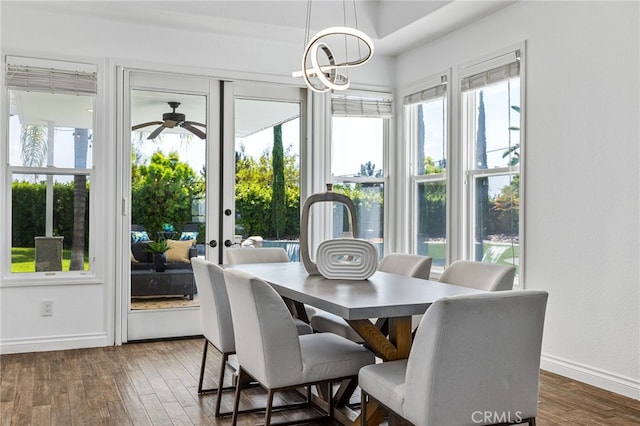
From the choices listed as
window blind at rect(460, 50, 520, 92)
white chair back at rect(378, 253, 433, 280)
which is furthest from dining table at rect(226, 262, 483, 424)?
window blind at rect(460, 50, 520, 92)

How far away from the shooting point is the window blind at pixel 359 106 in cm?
561

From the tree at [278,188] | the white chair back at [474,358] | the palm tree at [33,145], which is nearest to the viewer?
the white chair back at [474,358]

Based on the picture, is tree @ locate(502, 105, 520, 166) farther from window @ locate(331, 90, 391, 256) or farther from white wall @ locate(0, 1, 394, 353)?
white wall @ locate(0, 1, 394, 353)

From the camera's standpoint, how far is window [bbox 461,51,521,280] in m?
4.45

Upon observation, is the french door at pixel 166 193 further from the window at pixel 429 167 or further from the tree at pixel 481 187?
the tree at pixel 481 187

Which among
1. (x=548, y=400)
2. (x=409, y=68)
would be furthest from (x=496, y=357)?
(x=409, y=68)

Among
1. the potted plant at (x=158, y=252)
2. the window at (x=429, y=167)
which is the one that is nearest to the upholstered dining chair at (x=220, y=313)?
the potted plant at (x=158, y=252)

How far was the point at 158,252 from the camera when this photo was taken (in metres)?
4.93

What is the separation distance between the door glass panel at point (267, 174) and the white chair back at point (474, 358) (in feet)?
11.4

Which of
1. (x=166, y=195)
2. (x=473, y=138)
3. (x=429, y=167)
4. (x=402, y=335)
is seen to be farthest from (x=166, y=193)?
(x=402, y=335)

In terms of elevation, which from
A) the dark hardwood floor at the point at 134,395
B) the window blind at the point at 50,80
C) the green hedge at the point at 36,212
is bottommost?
the dark hardwood floor at the point at 134,395

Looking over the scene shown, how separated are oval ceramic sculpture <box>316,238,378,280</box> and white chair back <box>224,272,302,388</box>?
29.6 inches

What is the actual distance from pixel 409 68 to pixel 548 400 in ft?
11.3

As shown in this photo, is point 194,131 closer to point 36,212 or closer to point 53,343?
point 36,212
